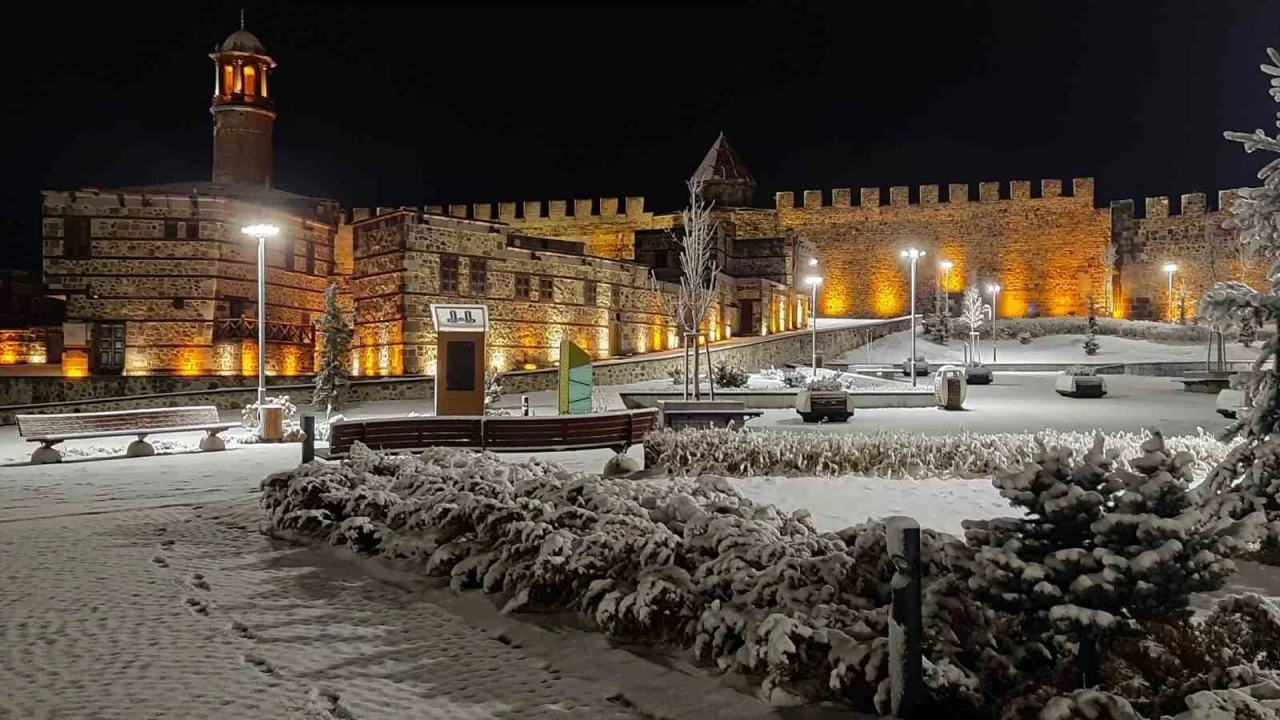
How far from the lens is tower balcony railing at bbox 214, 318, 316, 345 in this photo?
103 ft

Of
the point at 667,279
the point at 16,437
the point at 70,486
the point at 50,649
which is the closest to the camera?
the point at 50,649

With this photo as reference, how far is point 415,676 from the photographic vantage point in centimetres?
497

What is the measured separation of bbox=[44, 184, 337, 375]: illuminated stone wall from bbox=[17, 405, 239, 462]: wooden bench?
15.5 m

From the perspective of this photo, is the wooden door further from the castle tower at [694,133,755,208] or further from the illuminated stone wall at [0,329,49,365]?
the castle tower at [694,133,755,208]

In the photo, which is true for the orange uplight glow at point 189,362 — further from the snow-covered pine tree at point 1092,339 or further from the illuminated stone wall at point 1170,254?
the illuminated stone wall at point 1170,254

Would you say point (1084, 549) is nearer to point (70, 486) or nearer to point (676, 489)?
point (676, 489)

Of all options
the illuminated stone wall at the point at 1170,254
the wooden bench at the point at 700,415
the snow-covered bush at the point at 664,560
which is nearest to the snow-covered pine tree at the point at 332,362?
the wooden bench at the point at 700,415

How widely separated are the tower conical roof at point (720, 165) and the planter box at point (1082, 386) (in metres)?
30.8

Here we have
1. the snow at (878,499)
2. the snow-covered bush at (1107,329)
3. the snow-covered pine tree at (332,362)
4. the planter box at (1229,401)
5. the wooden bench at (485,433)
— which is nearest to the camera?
the snow at (878,499)

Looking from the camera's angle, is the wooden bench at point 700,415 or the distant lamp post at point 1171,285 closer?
the wooden bench at point 700,415

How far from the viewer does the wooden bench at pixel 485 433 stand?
13.6 m

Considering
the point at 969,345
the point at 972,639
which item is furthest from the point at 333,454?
the point at 969,345

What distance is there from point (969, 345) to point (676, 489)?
3575 cm

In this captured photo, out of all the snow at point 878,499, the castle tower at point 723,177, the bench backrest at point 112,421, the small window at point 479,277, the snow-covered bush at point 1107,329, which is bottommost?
the snow at point 878,499
